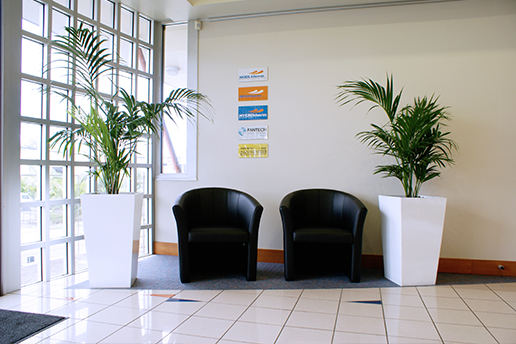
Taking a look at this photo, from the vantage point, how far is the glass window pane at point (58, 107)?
3.39 meters

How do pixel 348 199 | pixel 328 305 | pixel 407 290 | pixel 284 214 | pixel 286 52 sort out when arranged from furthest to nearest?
pixel 286 52, pixel 348 199, pixel 284 214, pixel 407 290, pixel 328 305

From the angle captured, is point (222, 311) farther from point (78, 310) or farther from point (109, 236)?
point (109, 236)

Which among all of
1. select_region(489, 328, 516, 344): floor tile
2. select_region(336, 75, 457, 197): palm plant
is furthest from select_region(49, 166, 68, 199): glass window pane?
select_region(489, 328, 516, 344): floor tile

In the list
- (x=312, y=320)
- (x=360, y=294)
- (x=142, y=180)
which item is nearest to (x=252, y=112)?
(x=142, y=180)

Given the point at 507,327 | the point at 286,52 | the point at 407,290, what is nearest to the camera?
the point at 507,327

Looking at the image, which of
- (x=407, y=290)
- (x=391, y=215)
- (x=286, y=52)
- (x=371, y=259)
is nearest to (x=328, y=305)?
(x=407, y=290)

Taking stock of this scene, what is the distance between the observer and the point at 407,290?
3.20 m

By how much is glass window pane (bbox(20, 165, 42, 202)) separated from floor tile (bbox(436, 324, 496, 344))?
3490mm

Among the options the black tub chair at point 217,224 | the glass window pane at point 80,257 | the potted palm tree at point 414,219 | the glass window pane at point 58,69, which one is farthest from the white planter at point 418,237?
the glass window pane at point 58,69

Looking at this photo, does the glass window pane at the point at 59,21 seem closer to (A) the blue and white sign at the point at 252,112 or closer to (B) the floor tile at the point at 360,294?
(A) the blue and white sign at the point at 252,112

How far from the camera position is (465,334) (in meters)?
2.28

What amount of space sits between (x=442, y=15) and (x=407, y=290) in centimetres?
299

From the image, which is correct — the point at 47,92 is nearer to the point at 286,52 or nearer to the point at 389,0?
the point at 286,52

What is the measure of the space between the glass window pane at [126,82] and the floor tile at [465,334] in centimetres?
399
